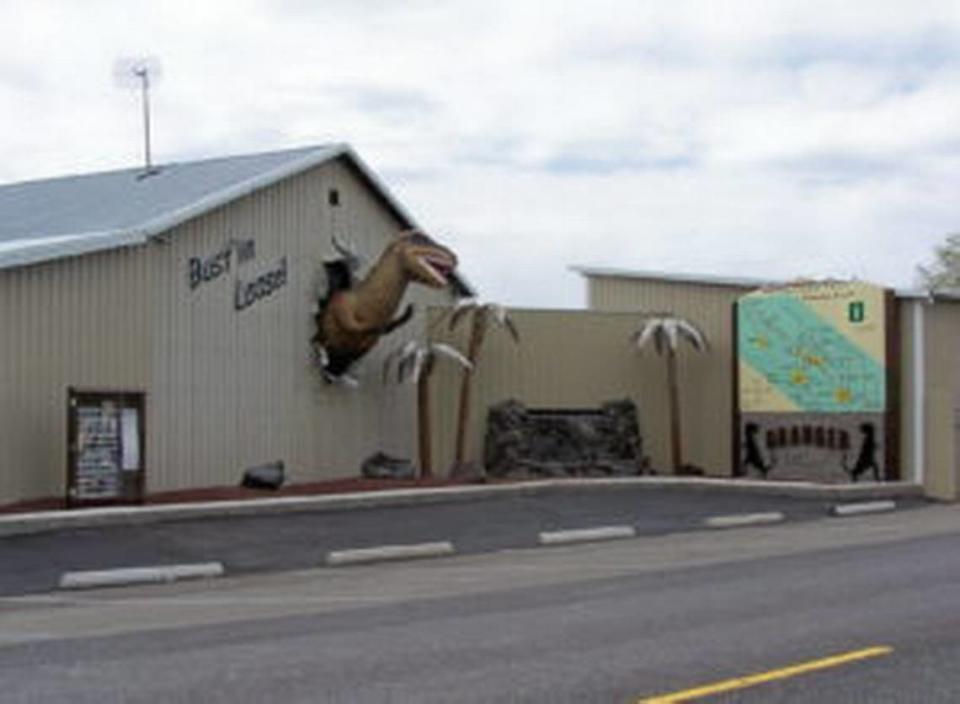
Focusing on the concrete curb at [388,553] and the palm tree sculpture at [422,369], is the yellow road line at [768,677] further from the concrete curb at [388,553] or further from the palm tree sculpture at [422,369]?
the palm tree sculpture at [422,369]

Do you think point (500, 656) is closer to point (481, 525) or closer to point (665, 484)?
point (481, 525)

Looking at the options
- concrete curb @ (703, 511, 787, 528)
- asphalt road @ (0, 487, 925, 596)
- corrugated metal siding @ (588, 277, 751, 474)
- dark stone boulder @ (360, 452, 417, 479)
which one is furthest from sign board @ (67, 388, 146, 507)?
corrugated metal siding @ (588, 277, 751, 474)

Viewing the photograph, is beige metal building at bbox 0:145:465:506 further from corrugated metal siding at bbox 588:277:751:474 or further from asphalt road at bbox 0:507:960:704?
asphalt road at bbox 0:507:960:704

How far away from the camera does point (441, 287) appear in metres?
28.0

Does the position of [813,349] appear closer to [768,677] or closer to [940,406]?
[940,406]

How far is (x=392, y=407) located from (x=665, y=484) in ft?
16.7

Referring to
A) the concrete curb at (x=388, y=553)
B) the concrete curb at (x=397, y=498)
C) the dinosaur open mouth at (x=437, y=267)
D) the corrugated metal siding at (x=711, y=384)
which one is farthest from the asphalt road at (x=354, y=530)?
the corrugated metal siding at (x=711, y=384)

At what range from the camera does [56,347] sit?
2152 cm

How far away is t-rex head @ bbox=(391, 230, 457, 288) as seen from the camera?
86.3ft

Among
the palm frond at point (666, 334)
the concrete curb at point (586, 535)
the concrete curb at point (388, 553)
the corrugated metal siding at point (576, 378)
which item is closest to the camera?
the concrete curb at point (388, 553)

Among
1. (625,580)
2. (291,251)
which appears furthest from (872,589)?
(291,251)

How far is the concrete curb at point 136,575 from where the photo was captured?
16.6 m

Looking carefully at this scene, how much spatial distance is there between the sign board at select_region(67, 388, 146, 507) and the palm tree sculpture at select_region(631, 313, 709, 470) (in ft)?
38.0

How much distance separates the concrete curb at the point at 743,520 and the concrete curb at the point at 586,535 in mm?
1599
